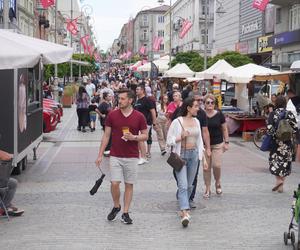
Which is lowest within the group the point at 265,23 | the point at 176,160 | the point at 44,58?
the point at 176,160

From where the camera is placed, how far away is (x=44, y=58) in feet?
30.1

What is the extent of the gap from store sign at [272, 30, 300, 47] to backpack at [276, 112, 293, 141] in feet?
80.2

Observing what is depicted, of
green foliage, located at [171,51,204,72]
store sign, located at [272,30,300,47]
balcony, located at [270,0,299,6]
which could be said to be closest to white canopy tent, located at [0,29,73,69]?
store sign, located at [272,30,300,47]

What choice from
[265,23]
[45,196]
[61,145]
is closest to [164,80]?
[265,23]

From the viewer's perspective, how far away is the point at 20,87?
11.0 meters

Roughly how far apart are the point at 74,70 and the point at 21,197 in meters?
47.4

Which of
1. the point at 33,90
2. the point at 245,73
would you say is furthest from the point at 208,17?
the point at 33,90

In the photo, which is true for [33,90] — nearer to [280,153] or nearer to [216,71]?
[280,153]

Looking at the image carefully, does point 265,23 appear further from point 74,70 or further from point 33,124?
point 33,124

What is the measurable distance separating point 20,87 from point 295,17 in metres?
27.3

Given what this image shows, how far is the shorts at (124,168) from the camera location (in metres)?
7.79

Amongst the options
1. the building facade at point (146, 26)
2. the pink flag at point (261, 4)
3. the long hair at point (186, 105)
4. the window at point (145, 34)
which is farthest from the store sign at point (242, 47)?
the window at point (145, 34)

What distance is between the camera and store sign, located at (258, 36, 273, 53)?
4148cm

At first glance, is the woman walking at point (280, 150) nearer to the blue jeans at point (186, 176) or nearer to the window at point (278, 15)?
the blue jeans at point (186, 176)
